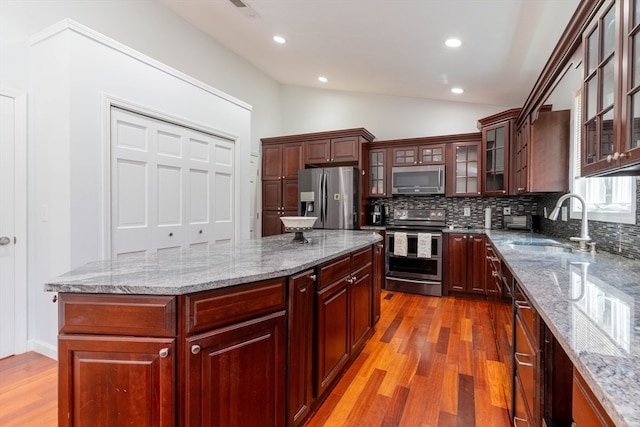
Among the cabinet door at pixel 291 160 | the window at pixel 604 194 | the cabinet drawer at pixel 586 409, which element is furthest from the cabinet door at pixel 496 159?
the cabinet drawer at pixel 586 409

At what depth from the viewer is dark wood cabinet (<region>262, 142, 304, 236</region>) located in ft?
17.4

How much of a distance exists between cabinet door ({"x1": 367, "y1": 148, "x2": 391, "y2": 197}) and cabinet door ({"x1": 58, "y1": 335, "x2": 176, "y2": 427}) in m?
4.15

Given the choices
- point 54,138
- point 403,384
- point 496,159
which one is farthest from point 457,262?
point 54,138

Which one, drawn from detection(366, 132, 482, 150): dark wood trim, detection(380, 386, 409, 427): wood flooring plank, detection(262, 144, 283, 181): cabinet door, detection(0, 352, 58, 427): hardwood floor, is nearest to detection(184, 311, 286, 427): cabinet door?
detection(380, 386, 409, 427): wood flooring plank

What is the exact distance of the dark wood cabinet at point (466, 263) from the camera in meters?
4.01

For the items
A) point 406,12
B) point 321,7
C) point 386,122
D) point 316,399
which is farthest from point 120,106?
point 386,122

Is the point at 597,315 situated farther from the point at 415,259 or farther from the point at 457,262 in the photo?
the point at 415,259

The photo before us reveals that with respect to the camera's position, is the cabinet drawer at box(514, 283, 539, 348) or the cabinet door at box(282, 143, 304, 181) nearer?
the cabinet drawer at box(514, 283, 539, 348)

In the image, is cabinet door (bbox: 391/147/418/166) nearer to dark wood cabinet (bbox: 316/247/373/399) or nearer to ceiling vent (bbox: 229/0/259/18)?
dark wood cabinet (bbox: 316/247/373/399)

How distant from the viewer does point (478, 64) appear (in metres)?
3.24

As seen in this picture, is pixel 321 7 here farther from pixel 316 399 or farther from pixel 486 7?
pixel 316 399

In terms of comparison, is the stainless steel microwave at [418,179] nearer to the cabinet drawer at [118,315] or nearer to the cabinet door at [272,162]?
the cabinet door at [272,162]

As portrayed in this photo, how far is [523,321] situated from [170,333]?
1496 mm

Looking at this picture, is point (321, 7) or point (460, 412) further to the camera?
point (321, 7)
